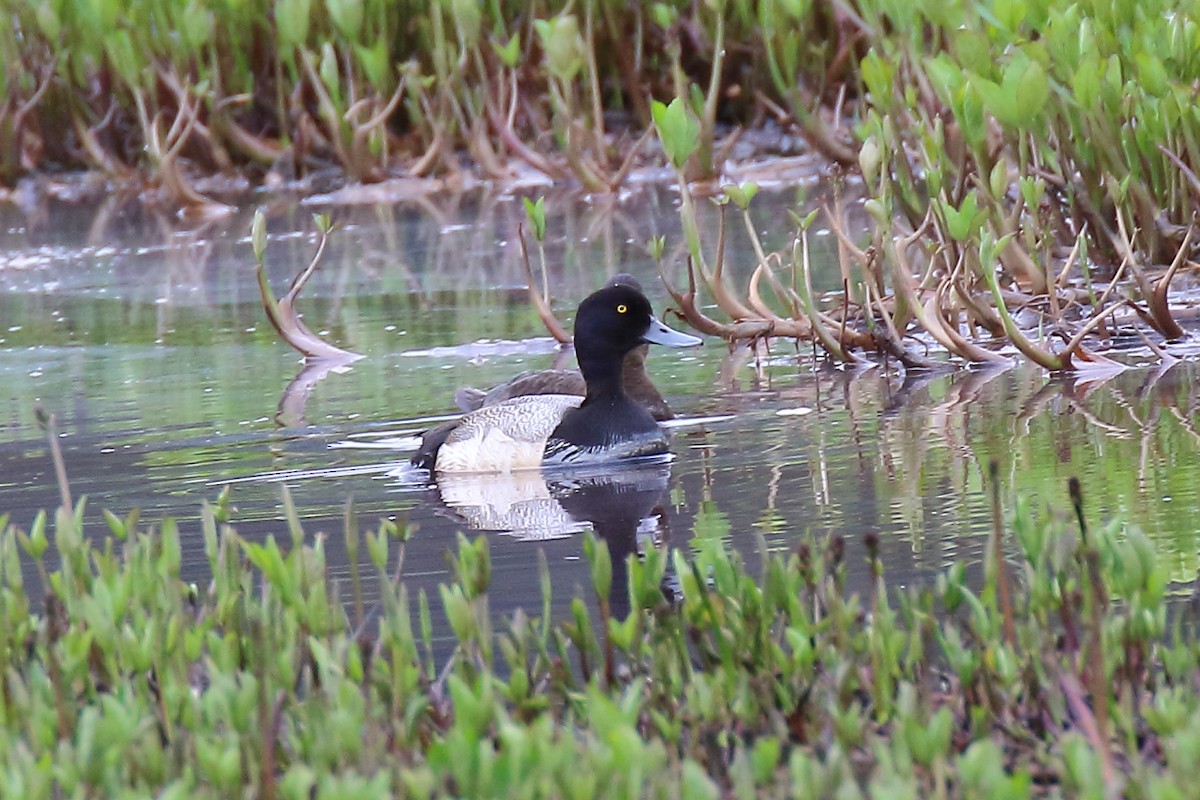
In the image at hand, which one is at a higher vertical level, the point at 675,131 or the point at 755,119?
the point at 755,119

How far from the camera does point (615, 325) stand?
7.43 metres

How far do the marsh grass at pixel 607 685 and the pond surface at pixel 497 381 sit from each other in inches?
43.2

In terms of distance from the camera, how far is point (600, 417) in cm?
705

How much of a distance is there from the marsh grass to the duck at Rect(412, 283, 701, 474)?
3.05m

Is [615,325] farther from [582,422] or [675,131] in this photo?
[675,131]

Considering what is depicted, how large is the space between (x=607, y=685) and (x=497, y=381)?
16.7 feet

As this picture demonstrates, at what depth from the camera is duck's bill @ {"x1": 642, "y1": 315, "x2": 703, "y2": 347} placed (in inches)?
297

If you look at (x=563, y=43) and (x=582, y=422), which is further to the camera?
(x=563, y=43)

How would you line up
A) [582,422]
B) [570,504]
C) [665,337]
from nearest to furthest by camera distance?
1. [570,504]
2. [582,422]
3. [665,337]

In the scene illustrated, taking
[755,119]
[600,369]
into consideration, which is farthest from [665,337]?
[755,119]

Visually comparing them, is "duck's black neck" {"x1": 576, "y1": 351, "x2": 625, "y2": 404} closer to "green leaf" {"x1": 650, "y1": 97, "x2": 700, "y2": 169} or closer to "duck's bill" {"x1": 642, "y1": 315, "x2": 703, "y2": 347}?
"duck's bill" {"x1": 642, "y1": 315, "x2": 703, "y2": 347}

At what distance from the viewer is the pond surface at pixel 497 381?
5406 millimetres

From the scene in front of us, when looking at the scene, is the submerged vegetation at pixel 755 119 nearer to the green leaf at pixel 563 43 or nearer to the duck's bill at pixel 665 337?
the green leaf at pixel 563 43

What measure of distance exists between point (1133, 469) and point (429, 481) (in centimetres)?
208
